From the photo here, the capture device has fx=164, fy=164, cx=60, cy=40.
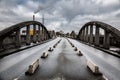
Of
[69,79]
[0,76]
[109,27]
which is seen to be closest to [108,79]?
[69,79]

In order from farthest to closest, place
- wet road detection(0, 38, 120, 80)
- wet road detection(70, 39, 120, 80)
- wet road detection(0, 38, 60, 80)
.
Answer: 1. wet road detection(70, 39, 120, 80)
2. wet road detection(0, 38, 60, 80)
3. wet road detection(0, 38, 120, 80)

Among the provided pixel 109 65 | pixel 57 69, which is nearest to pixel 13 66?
pixel 57 69

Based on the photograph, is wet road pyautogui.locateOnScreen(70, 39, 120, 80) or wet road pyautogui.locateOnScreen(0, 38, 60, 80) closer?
wet road pyautogui.locateOnScreen(0, 38, 60, 80)

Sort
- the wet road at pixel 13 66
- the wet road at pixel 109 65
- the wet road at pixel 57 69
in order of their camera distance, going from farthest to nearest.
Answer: the wet road at pixel 109 65 < the wet road at pixel 13 66 < the wet road at pixel 57 69

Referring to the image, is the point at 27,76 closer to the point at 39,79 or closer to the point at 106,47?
the point at 39,79

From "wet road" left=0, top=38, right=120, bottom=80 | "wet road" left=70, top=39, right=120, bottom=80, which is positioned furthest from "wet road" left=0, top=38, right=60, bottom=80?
"wet road" left=70, top=39, right=120, bottom=80

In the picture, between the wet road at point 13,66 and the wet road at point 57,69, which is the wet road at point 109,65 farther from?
the wet road at point 13,66

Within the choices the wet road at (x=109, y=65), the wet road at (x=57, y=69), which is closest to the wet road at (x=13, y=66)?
the wet road at (x=57, y=69)

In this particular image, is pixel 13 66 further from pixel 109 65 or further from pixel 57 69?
pixel 109 65

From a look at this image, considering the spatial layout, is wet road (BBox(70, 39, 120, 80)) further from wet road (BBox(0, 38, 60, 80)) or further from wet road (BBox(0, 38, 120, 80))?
wet road (BBox(0, 38, 60, 80))

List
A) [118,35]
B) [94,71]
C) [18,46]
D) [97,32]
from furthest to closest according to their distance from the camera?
1. [97,32]
2. [18,46]
3. [118,35]
4. [94,71]

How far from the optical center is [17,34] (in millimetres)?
22281

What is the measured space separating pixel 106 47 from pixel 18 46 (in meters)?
11.8

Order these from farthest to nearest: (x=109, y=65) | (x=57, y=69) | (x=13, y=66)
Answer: (x=109, y=65)
(x=13, y=66)
(x=57, y=69)
